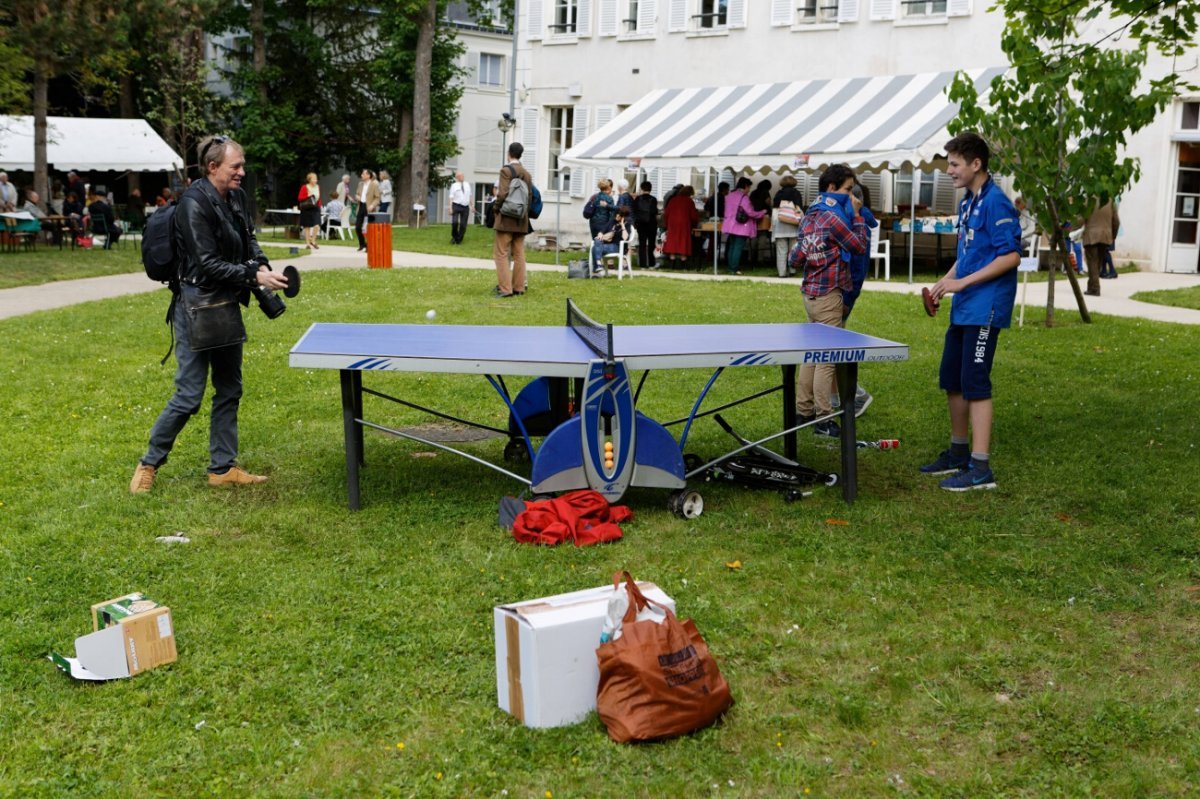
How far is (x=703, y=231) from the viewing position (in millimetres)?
24375

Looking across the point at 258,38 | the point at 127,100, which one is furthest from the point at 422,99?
the point at 127,100

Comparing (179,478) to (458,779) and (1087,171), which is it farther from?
(1087,171)

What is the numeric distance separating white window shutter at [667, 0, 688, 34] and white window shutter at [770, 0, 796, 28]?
7.79ft

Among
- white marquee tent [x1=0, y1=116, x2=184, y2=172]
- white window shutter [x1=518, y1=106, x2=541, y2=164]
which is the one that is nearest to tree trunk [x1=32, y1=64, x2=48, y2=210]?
white marquee tent [x1=0, y1=116, x2=184, y2=172]

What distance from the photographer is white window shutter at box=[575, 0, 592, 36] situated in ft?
105

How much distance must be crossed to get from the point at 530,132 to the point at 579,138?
176cm

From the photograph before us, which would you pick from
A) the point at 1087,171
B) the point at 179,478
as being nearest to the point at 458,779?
the point at 179,478

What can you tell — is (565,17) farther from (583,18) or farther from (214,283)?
(214,283)

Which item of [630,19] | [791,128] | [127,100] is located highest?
[630,19]

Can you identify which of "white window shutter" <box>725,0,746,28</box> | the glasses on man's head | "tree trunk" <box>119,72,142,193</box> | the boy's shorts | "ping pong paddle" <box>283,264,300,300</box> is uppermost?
"white window shutter" <box>725,0,746,28</box>

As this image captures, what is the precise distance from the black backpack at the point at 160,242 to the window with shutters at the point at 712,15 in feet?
79.0

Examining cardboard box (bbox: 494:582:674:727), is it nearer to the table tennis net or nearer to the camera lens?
the table tennis net

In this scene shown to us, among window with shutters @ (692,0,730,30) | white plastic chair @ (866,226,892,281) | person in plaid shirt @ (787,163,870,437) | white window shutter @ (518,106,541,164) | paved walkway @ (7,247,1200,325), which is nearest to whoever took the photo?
person in plaid shirt @ (787,163,870,437)

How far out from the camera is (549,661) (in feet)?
14.2
